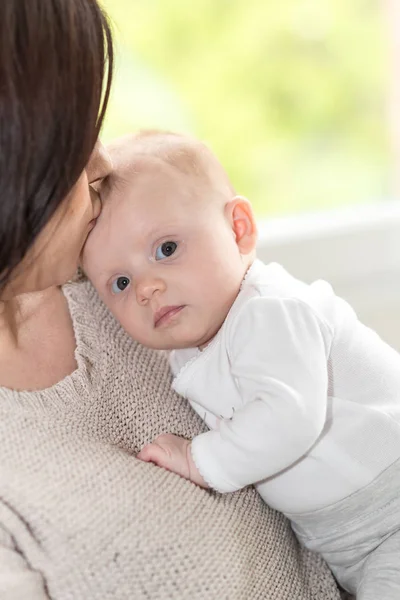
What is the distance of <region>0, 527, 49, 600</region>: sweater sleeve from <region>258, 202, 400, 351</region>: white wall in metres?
1.29

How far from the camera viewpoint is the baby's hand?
1.18 m

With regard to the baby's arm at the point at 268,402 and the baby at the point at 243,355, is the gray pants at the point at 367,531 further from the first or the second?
the baby's arm at the point at 268,402

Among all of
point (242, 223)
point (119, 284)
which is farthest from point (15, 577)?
point (242, 223)

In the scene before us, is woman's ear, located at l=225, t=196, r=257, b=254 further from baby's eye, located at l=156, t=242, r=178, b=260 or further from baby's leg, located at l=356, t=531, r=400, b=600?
baby's leg, located at l=356, t=531, r=400, b=600

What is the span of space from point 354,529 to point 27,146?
0.75m

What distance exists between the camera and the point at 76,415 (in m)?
1.17

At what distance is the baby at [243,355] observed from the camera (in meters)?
1.18

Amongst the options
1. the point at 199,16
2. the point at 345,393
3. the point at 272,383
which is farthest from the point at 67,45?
the point at 199,16

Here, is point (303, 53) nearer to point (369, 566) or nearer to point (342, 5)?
point (342, 5)

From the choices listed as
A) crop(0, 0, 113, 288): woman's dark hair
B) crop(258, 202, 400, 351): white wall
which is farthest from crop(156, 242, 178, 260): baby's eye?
crop(258, 202, 400, 351): white wall

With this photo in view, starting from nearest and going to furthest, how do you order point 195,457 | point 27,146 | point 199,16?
point 27,146, point 195,457, point 199,16

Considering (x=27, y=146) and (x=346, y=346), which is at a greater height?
(x=27, y=146)

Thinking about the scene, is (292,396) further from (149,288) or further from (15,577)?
(15,577)

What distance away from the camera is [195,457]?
3.90 ft
